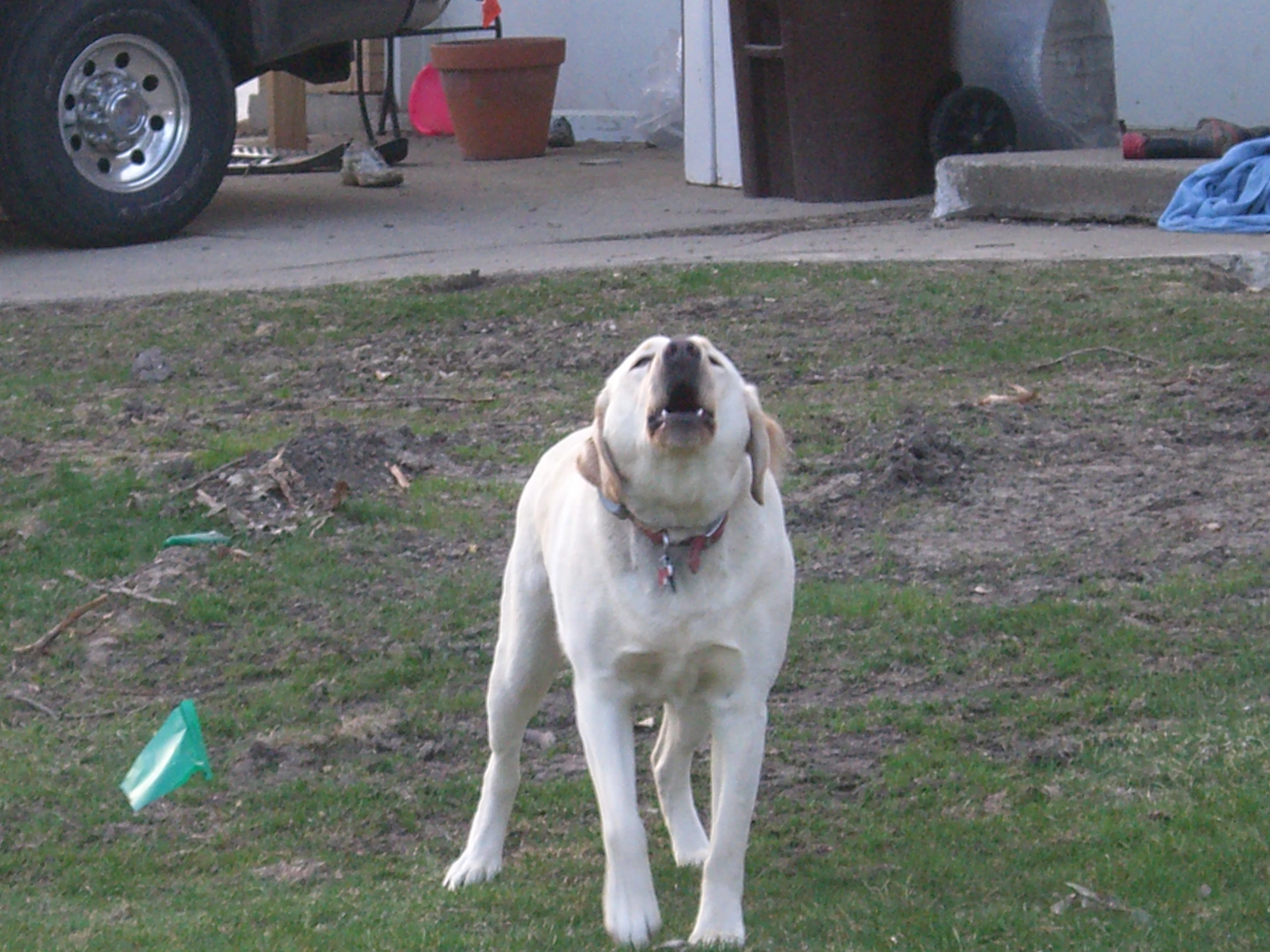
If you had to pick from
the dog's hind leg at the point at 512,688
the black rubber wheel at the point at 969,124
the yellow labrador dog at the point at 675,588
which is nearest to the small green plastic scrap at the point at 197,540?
the dog's hind leg at the point at 512,688

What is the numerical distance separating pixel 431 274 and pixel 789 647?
4155 millimetres

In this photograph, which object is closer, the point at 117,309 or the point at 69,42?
the point at 117,309

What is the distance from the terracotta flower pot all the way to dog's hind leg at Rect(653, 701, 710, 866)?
1025 cm

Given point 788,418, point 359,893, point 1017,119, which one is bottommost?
point 359,893

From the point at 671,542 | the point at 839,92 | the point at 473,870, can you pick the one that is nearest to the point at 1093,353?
the point at 839,92

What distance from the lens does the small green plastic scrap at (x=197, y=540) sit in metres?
5.89

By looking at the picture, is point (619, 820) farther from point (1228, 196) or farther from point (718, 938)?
point (1228, 196)

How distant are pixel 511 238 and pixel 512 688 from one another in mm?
6367

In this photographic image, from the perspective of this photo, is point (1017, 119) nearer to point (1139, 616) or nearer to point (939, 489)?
point (939, 489)

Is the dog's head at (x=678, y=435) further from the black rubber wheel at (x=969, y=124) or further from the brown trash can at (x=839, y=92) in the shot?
the black rubber wheel at (x=969, y=124)

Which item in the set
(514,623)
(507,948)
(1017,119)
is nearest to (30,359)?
(514,623)

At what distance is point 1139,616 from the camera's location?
5.10 m

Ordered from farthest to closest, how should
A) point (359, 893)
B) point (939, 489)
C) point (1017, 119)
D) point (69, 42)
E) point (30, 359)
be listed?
point (1017, 119)
point (69, 42)
point (30, 359)
point (939, 489)
point (359, 893)

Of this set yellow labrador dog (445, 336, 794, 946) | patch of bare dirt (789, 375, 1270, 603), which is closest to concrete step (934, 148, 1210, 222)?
patch of bare dirt (789, 375, 1270, 603)
